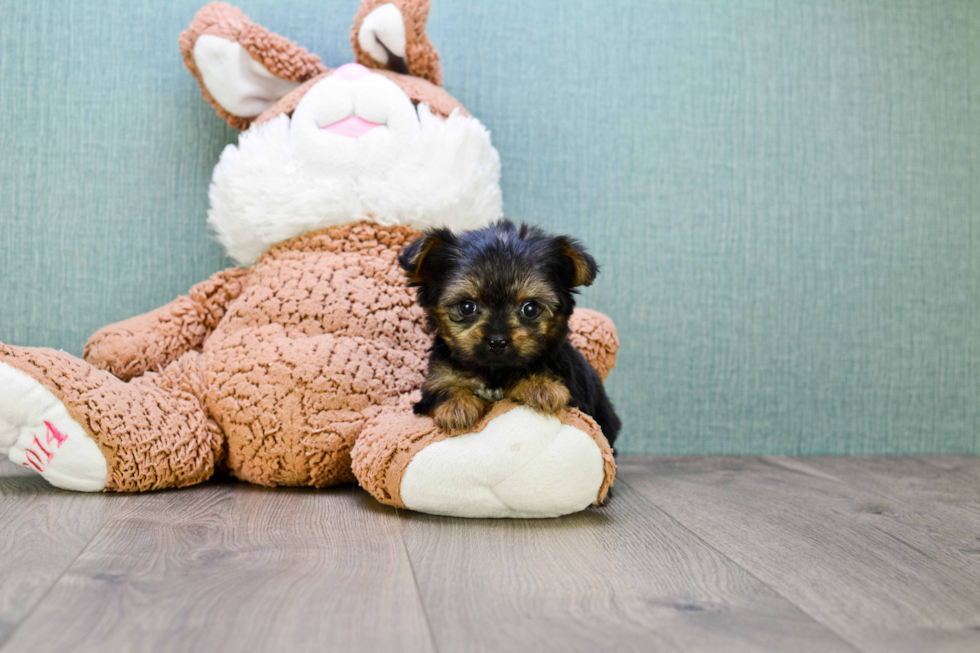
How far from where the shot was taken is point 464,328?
166 centimetres

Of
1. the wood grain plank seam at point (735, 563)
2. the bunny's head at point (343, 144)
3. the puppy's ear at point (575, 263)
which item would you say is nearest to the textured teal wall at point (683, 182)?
the bunny's head at point (343, 144)

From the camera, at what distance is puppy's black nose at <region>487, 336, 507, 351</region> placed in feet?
5.19

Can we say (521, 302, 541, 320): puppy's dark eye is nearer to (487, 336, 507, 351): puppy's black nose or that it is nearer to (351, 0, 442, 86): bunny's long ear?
(487, 336, 507, 351): puppy's black nose

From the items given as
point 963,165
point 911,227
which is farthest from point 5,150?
point 963,165

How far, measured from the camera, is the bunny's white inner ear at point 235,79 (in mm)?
2193

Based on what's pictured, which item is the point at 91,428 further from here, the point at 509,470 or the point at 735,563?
the point at 735,563

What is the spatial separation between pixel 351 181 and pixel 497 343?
84 centimetres

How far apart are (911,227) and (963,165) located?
32 cm

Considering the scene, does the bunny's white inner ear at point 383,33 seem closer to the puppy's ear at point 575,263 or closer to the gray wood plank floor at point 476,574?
the puppy's ear at point 575,263

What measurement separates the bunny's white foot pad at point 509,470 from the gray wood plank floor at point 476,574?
6 cm

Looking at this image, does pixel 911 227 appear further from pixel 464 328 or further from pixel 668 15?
pixel 464 328

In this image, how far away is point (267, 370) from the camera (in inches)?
75.7

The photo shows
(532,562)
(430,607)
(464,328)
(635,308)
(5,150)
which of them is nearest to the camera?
(430,607)

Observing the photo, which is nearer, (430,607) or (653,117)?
(430,607)
